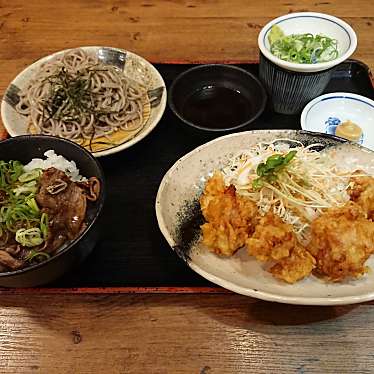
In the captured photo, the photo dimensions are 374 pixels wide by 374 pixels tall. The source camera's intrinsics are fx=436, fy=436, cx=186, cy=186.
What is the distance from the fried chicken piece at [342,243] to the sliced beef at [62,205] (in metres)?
0.87

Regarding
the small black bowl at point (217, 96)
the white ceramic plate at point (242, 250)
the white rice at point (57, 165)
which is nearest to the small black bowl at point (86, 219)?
the white rice at point (57, 165)

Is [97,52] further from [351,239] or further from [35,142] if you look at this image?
[351,239]

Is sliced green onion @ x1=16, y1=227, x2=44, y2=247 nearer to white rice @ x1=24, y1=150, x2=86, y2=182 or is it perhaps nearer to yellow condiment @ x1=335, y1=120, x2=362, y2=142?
white rice @ x1=24, y1=150, x2=86, y2=182

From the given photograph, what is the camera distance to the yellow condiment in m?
2.11

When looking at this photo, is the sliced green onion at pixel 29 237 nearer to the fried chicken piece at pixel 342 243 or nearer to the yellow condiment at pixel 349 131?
the fried chicken piece at pixel 342 243

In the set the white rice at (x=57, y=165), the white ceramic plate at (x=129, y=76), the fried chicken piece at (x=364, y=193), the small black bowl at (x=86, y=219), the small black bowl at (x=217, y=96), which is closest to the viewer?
the small black bowl at (x=86, y=219)

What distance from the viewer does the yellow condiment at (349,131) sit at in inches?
83.1

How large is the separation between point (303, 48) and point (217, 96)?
50 centimetres

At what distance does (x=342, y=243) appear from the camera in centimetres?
149

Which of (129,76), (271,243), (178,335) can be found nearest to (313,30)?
(129,76)

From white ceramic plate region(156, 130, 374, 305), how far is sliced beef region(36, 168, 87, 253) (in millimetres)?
307

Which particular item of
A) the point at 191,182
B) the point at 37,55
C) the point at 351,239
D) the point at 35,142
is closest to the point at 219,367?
the point at 351,239

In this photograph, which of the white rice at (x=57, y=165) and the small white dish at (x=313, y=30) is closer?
the white rice at (x=57, y=165)

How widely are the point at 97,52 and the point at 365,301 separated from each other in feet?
6.26
